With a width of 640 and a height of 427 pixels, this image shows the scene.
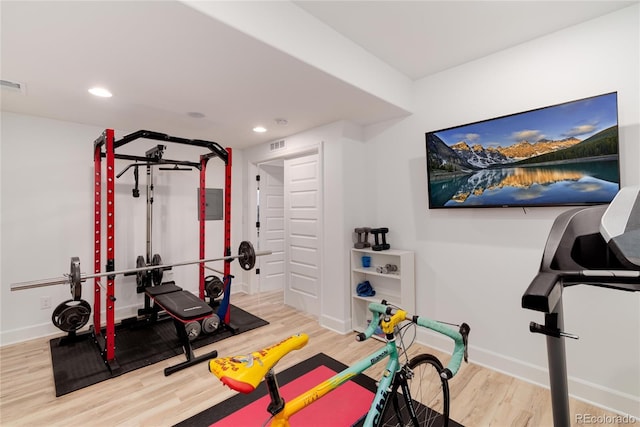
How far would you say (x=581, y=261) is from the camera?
2.90 feet

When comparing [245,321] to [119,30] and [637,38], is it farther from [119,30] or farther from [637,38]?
[637,38]

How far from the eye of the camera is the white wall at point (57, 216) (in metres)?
3.10

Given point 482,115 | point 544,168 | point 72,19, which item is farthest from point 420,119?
point 72,19

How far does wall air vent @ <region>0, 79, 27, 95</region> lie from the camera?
2.37 meters

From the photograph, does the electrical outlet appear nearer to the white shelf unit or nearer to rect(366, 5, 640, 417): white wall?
the white shelf unit

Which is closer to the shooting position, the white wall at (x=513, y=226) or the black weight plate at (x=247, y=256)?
the white wall at (x=513, y=226)

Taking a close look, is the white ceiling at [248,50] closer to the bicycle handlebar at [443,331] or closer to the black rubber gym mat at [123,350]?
the bicycle handlebar at [443,331]

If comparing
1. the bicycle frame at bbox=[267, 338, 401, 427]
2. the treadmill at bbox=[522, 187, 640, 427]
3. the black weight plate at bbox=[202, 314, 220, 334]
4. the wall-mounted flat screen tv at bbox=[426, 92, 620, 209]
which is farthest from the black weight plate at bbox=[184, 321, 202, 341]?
the treadmill at bbox=[522, 187, 640, 427]

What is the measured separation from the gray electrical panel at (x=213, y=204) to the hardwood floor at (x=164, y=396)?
207 centimetres

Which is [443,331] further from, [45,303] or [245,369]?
[45,303]

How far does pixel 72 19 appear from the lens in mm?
1642

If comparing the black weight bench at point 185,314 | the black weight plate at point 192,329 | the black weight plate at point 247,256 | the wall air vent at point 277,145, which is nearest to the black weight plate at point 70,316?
the black weight bench at point 185,314

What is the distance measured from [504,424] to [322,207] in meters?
2.46

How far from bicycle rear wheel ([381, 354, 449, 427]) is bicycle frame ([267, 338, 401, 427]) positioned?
90mm
